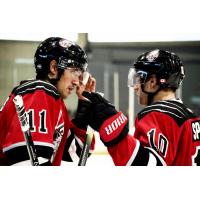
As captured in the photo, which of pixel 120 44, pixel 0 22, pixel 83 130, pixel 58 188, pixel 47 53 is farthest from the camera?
pixel 120 44

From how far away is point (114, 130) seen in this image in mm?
1306

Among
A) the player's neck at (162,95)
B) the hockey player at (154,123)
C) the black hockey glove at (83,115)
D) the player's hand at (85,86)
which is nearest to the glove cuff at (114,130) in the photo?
the hockey player at (154,123)

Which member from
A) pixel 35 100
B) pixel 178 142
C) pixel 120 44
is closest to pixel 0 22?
pixel 35 100

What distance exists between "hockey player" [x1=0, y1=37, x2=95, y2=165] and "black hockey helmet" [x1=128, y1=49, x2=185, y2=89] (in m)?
0.24

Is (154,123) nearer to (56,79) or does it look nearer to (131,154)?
(131,154)

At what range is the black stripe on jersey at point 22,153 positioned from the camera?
1.28m

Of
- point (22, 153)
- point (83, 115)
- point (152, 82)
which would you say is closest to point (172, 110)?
point (152, 82)

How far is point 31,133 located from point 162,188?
46 cm

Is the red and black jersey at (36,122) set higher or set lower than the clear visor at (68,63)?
lower

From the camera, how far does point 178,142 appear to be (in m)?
1.47

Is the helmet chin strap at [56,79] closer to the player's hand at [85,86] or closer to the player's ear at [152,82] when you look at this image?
the player's hand at [85,86]

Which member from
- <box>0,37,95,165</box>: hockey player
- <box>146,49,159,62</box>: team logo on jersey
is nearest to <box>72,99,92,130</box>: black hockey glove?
<box>0,37,95,165</box>: hockey player

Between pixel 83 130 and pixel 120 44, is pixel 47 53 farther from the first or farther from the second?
pixel 120 44

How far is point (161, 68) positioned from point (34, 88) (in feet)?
1.88
